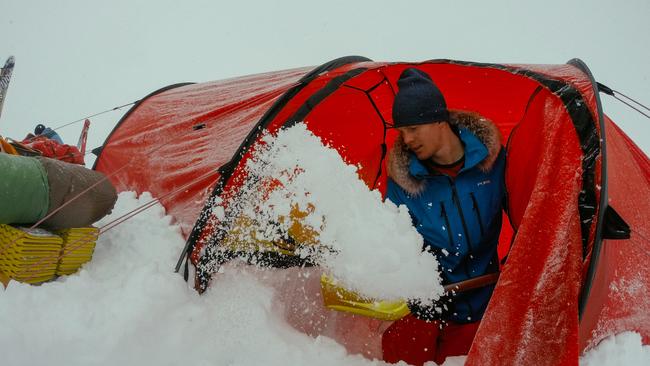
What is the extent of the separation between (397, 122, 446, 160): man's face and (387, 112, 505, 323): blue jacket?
0.25 feet

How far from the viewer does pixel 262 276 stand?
246cm

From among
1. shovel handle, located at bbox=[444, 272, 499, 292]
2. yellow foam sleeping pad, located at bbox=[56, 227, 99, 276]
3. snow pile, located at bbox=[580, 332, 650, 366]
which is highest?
yellow foam sleeping pad, located at bbox=[56, 227, 99, 276]

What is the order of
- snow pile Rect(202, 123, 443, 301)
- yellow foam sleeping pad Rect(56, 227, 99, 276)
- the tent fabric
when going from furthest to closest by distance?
the tent fabric → yellow foam sleeping pad Rect(56, 227, 99, 276) → snow pile Rect(202, 123, 443, 301)

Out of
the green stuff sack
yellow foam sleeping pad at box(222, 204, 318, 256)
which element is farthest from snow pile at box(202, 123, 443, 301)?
the green stuff sack

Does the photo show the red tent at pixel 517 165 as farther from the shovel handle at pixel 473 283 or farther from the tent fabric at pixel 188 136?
the shovel handle at pixel 473 283

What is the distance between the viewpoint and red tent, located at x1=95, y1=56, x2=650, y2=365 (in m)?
1.32

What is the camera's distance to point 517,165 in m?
2.08

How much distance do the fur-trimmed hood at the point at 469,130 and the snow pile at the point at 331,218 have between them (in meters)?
0.16

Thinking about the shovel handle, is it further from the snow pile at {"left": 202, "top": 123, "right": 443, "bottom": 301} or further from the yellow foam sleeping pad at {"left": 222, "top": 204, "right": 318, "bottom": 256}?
the yellow foam sleeping pad at {"left": 222, "top": 204, "right": 318, "bottom": 256}

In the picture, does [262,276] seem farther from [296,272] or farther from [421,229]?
[421,229]

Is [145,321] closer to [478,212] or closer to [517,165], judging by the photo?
[478,212]

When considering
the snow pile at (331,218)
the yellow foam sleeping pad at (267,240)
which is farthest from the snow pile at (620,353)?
the yellow foam sleeping pad at (267,240)

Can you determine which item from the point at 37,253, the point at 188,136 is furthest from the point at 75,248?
the point at 188,136

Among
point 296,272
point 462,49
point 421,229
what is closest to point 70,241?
point 296,272
